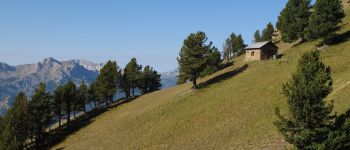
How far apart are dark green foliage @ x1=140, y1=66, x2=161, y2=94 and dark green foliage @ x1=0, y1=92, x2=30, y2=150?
48605mm

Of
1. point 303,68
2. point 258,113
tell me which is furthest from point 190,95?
point 303,68

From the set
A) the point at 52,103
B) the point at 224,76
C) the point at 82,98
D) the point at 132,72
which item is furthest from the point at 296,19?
the point at 52,103

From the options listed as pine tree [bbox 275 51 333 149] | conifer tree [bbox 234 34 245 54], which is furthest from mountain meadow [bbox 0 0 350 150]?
conifer tree [bbox 234 34 245 54]

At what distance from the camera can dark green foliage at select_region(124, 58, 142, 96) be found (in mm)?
114625

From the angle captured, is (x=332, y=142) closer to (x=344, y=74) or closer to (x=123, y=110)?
(x=344, y=74)

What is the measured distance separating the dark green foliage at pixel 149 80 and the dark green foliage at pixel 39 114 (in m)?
43.5

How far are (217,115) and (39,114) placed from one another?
3802 centimetres

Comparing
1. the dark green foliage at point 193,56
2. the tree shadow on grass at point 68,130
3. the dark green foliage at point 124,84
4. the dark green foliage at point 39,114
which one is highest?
the dark green foliage at point 193,56

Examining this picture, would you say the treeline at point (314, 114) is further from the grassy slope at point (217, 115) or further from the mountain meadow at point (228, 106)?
the grassy slope at point (217, 115)

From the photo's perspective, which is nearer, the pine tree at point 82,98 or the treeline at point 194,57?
the treeline at point 194,57

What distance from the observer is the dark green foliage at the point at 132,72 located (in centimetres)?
11462

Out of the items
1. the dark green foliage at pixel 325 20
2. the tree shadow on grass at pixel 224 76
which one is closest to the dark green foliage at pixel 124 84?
the tree shadow on grass at pixel 224 76

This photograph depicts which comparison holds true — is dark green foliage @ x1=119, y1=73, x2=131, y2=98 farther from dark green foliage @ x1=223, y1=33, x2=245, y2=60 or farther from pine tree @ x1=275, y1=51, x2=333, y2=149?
pine tree @ x1=275, y1=51, x2=333, y2=149

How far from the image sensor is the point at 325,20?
8025 cm
